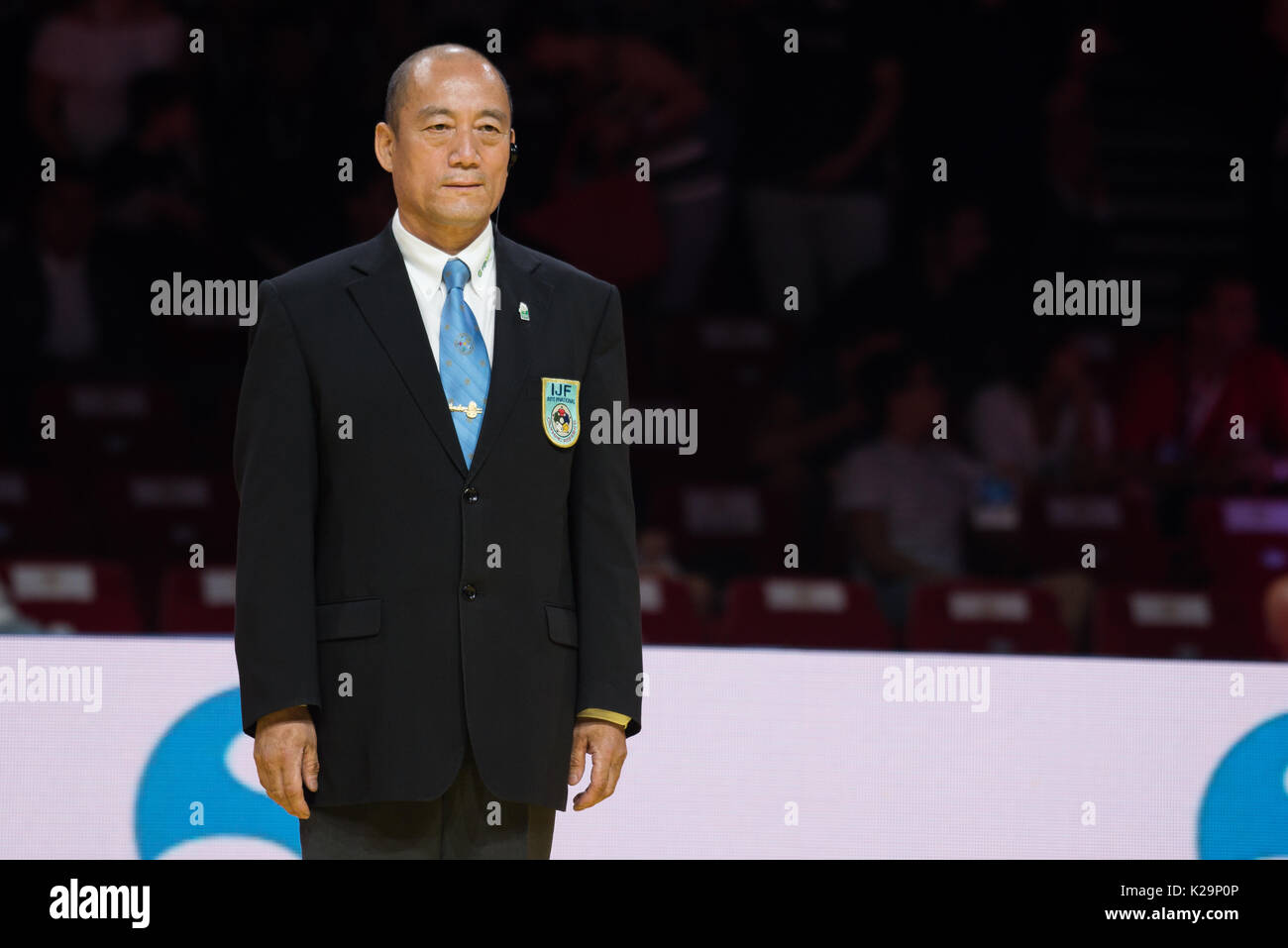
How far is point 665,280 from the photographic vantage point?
583cm

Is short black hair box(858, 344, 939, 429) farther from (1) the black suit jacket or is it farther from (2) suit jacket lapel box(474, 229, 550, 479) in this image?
(1) the black suit jacket

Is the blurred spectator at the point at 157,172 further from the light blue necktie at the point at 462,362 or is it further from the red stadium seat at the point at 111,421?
the light blue necktie at the point at 462,362

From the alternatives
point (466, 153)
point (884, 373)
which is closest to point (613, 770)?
point (466, 153)

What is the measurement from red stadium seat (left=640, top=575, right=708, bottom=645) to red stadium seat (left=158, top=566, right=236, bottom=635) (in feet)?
3.38

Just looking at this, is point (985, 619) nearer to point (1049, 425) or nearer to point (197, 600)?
point (1049, 425)

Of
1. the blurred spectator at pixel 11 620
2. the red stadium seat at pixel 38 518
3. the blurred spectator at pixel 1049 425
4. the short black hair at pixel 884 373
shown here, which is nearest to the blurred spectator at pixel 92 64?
the red stadium seat at pixel 38 518

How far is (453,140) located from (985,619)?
2.63m

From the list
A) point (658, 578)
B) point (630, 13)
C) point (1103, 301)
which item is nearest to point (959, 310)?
point (1103, 301)

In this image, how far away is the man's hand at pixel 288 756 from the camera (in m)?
2.06

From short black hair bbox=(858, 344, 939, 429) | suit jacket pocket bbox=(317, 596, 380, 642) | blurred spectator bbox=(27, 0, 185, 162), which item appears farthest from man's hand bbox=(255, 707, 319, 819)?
blurred spectator bbox=(27, 0, 185, 162)

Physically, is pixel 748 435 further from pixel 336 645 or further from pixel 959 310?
pixel 336 645

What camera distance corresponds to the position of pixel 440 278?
225 cm
